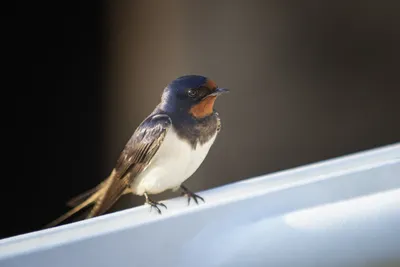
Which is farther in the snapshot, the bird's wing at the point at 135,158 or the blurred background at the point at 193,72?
the blurred background at the point at 193,72

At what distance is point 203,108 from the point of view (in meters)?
0.77

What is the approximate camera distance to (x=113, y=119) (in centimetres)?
130

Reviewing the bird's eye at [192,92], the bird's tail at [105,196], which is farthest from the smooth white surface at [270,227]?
the bird's eye at [192,92]

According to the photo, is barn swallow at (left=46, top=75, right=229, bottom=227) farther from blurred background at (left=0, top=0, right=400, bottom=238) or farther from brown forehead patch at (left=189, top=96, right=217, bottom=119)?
blurred background at (left=0, top=0, right=400, bottom=238)

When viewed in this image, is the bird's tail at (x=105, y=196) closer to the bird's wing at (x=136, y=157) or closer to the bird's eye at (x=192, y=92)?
the bird's wing at (x=136, y=157)

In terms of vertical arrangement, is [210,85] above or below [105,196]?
above

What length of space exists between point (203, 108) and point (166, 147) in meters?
0.07

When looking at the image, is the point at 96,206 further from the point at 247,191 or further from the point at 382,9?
the point at 382,9

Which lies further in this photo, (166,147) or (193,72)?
(193,72)

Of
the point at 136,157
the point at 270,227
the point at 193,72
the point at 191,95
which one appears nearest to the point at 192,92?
the point at 191,95

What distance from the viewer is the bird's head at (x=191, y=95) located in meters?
0.74

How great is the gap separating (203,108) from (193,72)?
574 mm

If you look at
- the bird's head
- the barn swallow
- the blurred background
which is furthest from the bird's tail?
the blurred background

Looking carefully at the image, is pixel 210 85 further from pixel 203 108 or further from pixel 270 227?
pixel 270 227
